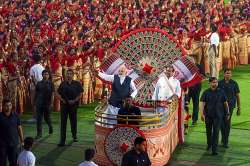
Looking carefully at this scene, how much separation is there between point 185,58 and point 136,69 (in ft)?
3.70

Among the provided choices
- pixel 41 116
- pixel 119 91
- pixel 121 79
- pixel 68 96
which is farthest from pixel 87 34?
pixel 119 91

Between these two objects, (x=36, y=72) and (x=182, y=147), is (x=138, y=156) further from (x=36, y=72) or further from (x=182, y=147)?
(x=36, y=72)

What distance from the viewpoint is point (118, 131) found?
15555 mm

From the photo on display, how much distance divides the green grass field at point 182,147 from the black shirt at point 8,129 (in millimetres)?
2008

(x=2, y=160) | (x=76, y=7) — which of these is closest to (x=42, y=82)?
(x=2, y=160)

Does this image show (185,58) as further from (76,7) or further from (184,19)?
(76,7)

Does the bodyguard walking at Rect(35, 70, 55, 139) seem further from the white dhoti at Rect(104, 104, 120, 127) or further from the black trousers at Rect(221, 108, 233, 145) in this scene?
the black trousers at Rect(221, 108, 233, 145)

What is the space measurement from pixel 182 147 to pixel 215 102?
147 centimetres

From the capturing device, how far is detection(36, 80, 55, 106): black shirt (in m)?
18.8

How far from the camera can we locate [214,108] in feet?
55.9

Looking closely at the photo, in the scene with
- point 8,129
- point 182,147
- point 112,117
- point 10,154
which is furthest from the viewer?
point 182,147

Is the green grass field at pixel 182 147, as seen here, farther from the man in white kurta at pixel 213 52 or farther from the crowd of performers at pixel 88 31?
the man in white kurta at pixel 213 52

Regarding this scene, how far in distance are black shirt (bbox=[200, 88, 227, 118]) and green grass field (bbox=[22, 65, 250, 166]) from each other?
886 millimetres

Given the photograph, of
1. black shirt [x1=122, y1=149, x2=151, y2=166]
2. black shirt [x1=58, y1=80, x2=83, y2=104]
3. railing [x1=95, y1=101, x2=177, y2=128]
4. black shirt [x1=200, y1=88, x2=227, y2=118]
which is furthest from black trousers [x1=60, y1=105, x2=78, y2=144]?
black shirt [x1=122, y1=149, x2=151, y2=166]
